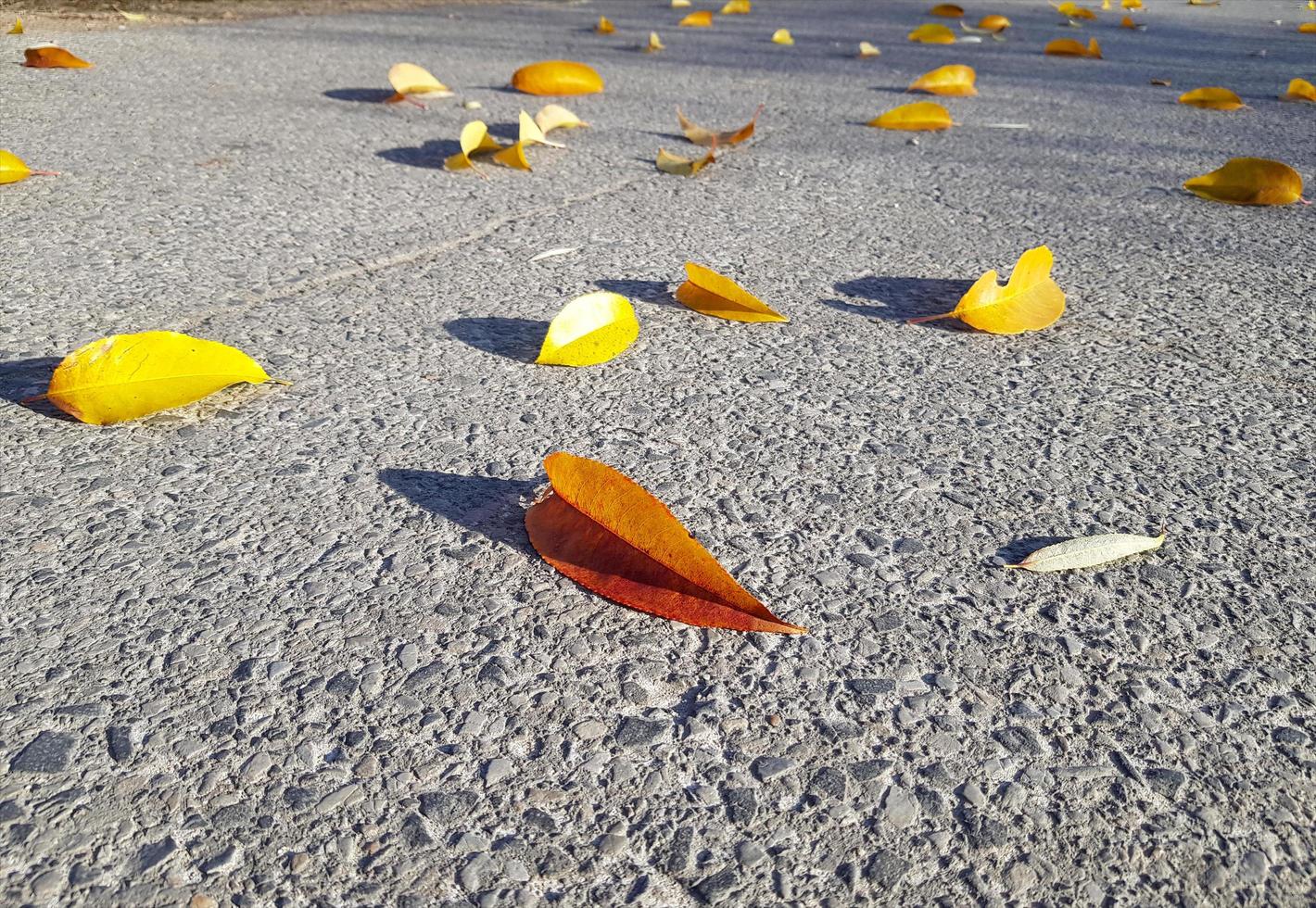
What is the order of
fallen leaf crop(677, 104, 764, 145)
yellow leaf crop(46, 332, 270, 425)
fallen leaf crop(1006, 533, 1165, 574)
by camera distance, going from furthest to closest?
fallen leaf crop(677, 104, 764, 145) → yellow leaf crop(46, 332, 270, 425) → fallen leaf crop(1006, 533, 1165, 574)

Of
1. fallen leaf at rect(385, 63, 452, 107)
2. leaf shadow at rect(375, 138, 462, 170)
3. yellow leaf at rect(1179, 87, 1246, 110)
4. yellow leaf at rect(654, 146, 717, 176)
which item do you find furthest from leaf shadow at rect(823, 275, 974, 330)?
yellow leaf at rect(1179, 87, 1246, 110)

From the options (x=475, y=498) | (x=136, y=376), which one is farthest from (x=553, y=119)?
(x=475, y=498)

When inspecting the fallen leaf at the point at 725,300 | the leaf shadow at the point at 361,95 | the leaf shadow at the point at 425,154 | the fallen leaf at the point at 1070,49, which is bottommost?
the fallen leaf at the point at 725,300

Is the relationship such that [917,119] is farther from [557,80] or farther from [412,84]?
[412,84]

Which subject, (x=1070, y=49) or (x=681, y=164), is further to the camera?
(x=1070, y=49)

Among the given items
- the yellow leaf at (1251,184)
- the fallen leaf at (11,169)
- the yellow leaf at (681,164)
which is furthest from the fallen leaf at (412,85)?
the yellow leaf at (1251,184)

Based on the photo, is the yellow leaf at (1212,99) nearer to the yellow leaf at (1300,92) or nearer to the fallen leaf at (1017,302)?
the yellow leaf at (1300,92)

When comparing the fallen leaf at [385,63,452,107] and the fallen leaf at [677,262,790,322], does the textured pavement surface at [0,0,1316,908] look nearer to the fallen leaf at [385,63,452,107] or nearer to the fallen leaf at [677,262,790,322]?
the fallen leaf at [677,262,790,322]
